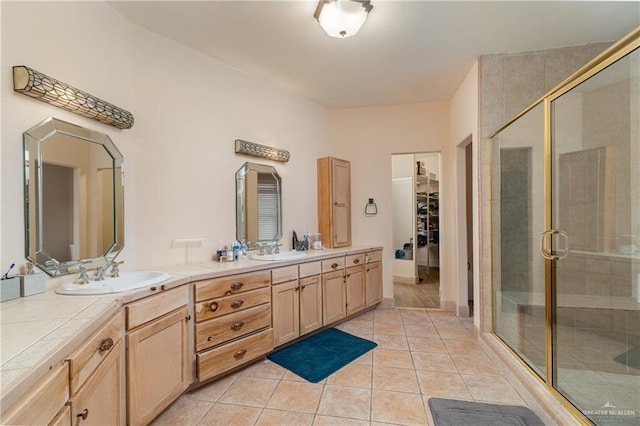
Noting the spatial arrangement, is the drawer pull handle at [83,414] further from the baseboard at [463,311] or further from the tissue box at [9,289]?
the baseboard at [463,311]

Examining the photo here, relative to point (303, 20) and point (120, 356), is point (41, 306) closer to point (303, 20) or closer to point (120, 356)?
point (120, 356)

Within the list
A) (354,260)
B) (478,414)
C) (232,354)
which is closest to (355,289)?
(354,260)

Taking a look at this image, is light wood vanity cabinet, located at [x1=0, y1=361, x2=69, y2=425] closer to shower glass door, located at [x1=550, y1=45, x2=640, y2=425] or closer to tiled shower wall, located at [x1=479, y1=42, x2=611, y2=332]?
shower glass door, located at [x1=550, y1=45, x2=640, y2=425]

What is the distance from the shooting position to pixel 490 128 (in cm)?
273

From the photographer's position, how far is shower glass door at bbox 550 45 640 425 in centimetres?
198

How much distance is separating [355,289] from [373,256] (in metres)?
Result: 0.53

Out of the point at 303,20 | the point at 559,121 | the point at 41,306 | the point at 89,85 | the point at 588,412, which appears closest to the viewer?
the point at 41,306

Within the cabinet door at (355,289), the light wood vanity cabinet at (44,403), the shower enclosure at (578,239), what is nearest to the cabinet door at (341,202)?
the cabinet door at (355,289)

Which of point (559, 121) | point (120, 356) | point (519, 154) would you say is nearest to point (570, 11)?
point (559, 121)

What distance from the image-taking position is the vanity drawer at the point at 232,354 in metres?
1.98

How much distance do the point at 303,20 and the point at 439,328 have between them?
3.23m

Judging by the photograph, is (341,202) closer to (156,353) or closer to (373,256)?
(373,256)

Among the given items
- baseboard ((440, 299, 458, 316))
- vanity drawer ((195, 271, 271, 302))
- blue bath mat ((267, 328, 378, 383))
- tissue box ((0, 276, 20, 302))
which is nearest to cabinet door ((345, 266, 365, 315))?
blue bath mat ((267, 328, 378, 383))

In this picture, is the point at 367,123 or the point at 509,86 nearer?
the point at 509,86
